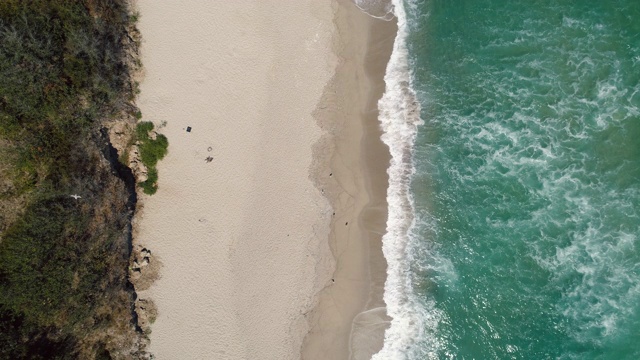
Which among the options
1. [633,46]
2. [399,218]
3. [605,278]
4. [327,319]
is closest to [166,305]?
[327,319]

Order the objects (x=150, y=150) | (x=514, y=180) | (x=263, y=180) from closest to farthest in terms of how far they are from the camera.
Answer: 1. (x=150, y=150)
2. (x=263, y=180)
3. (x=514, y=180)

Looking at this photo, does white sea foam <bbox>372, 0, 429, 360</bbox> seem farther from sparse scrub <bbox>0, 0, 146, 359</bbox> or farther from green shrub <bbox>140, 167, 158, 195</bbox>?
sparse scrub <bbox>0, 0, 146, 359</bbox>

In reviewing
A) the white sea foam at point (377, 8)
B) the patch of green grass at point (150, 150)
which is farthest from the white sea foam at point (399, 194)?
the patch of green grass at point (150, 150)

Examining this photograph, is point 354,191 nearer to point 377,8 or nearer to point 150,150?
point 377,8

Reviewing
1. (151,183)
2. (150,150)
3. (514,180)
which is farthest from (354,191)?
(150,150)

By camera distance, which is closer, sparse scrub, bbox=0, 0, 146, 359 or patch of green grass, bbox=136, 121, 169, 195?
sparse scrub, bbox=0, 0, 146, 359

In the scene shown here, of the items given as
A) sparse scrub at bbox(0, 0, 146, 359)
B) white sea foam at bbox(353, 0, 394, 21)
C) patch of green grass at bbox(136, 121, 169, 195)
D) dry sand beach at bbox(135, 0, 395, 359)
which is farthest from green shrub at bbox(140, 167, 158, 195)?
white sea foam at bbox(353, 0, 394, 21)

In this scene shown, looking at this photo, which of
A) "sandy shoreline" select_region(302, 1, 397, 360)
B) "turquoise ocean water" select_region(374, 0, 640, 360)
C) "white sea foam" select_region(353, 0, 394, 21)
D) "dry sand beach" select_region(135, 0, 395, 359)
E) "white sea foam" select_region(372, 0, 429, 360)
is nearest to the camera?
"dry sand beach" select_region(135, 0, 395, 359)
